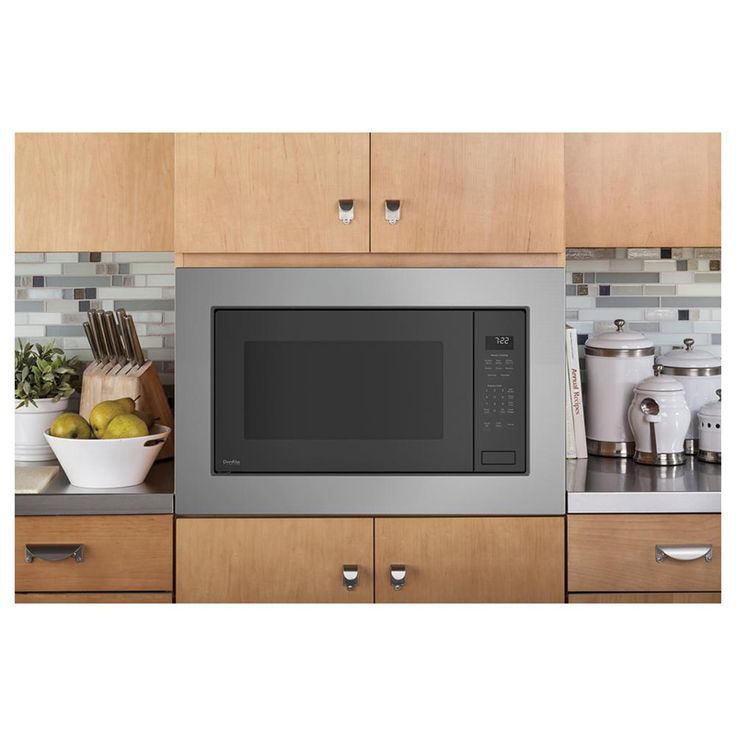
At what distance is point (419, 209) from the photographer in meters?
2.13

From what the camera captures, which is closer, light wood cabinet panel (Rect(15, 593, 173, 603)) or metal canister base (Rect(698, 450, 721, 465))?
light wood cabinet panel (Rect(15, 593, 173, 603))

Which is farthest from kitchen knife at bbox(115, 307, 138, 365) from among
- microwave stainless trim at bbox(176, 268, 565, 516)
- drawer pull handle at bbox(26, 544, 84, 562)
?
drawer pull handle at bbox(26, 544, 84, 562)

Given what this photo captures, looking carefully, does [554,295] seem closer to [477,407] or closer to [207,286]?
[477,407]

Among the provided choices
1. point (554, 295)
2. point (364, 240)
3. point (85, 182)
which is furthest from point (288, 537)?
point (85, 182)

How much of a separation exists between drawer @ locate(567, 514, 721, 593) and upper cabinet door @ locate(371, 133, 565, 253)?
2.35 feet

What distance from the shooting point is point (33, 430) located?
2557 millimetres

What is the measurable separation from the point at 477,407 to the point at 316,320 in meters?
0.46

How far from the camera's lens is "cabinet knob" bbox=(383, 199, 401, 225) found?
211 centimetres

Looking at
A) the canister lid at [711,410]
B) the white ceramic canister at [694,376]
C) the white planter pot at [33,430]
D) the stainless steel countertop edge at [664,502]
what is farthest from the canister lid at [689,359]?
the white planter pot at [33,430]

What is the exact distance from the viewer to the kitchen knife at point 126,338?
2.59 metres

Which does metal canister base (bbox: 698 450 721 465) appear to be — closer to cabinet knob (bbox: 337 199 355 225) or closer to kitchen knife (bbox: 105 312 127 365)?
cabinet knob (bbox: 337 199 355 225)

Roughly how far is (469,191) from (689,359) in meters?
0.99

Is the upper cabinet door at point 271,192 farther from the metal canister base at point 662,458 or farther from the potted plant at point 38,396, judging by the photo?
the metal canister base at point 662,458

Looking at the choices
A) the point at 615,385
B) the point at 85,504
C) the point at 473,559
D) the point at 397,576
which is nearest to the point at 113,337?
the point at 85,504
